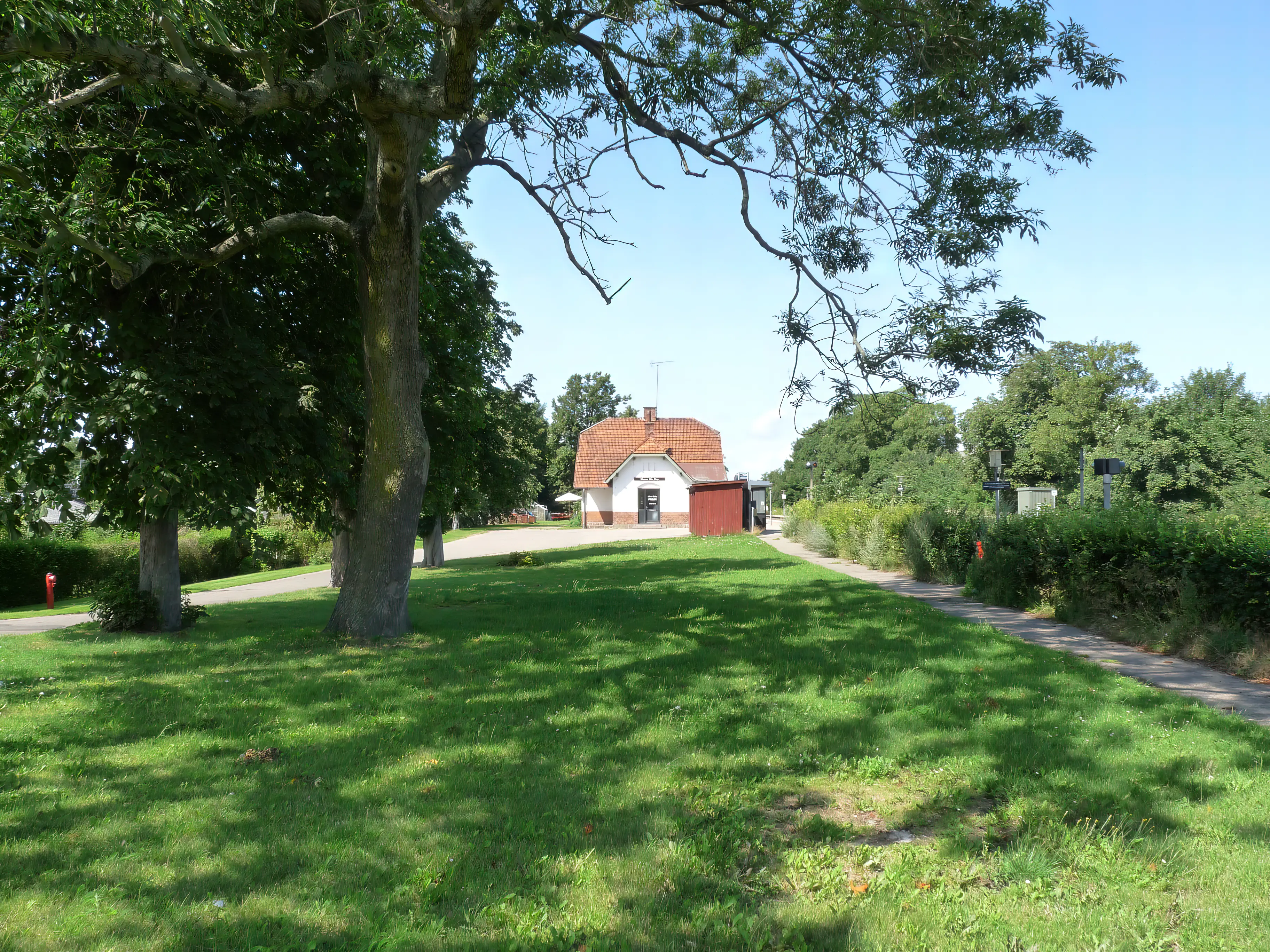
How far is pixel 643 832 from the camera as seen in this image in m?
4.01

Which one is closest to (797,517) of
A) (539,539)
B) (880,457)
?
(539,539)

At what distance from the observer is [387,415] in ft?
30.6

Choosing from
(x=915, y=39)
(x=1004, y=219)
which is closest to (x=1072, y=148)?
(x=1004, y=219)

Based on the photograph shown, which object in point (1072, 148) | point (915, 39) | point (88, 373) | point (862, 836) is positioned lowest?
point (862, 836)

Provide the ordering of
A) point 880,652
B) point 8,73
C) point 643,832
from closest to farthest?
point 643,832 < point 8,73 < point 880,652

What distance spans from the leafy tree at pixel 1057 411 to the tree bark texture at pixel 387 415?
50259 mm

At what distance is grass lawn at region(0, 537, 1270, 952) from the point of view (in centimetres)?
319

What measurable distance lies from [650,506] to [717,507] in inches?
702

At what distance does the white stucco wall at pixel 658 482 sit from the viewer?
5825 cm

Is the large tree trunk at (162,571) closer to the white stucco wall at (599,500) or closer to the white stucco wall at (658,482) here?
the white stucco wall at (658,482)

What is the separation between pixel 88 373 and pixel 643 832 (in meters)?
8.33

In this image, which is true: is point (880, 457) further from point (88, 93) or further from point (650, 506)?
point (88, 93)

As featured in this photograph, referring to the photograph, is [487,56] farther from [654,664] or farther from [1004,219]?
[654,664]

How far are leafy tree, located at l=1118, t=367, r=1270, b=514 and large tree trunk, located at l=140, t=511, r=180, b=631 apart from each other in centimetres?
A: 3702
